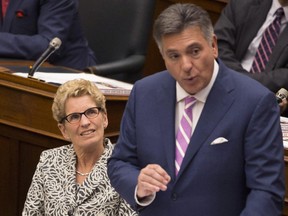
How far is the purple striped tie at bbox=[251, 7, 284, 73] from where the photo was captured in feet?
9.21

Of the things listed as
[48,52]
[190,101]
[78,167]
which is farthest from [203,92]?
[48,52]

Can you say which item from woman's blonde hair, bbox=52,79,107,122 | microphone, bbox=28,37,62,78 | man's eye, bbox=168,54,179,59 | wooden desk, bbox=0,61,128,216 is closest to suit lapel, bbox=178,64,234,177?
man's eye, bbox=168,54,179,59

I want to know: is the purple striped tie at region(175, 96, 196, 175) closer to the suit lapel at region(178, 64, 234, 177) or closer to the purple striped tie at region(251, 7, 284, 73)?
the suit lapel at region(178, 64, 234, 177)

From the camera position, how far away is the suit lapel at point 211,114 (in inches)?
60.7

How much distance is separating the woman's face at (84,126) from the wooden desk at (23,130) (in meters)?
0.30

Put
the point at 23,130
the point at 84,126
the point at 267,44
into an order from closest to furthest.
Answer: the point at 84,126 < the point at 23,130 < the point at 267,44

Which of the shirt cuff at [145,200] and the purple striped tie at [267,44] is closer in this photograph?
the shirt cuff at [145,200]

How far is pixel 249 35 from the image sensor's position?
2879 millimetres

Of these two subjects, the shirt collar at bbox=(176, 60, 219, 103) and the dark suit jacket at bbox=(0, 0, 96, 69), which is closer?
the shirt collar at bbox=(176, 60, 219, 103)

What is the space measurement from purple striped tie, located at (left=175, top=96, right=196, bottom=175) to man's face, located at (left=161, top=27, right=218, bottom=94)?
5 centimetres

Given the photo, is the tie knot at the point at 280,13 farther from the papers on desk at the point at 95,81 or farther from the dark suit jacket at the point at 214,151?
the dark suit jacket at the point at 214,151

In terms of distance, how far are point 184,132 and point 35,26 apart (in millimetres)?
1681

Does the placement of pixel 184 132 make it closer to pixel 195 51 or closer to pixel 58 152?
pixel 195 51

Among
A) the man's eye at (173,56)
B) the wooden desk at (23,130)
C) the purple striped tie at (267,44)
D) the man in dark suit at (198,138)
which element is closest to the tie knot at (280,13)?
the purple striped tie at (267,44)
